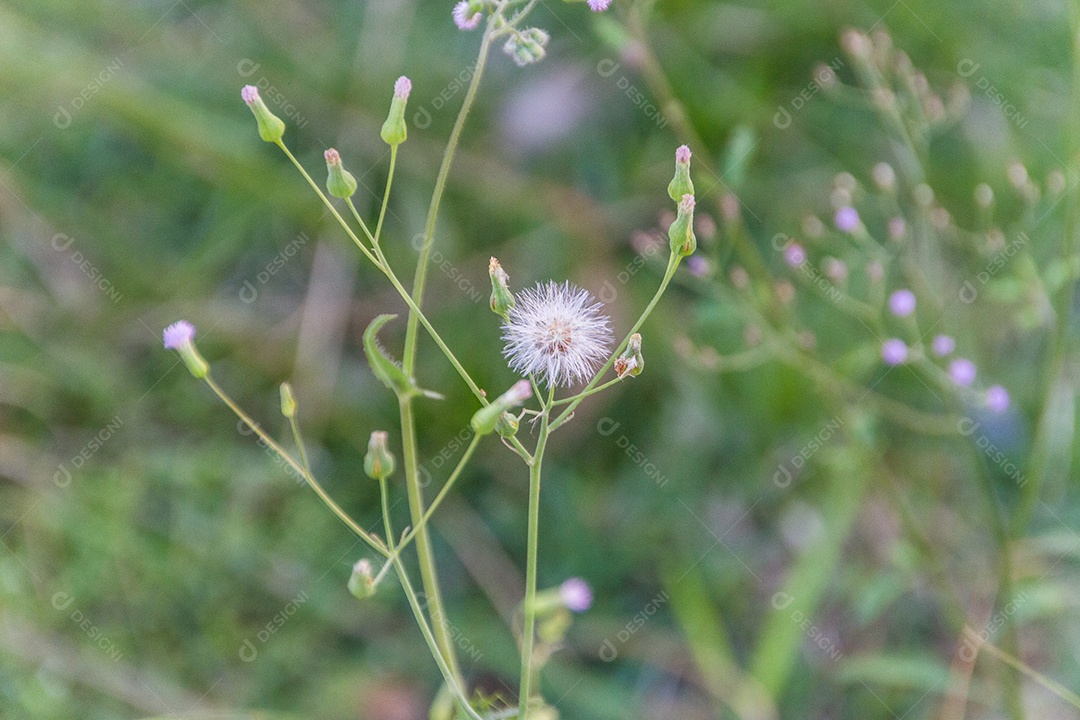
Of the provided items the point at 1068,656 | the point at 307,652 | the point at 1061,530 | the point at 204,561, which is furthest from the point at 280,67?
the point at 1068,656

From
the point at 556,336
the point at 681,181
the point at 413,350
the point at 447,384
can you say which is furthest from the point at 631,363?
the point at 447,384

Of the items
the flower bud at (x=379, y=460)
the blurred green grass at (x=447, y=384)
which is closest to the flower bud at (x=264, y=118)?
the flower bud at (x=379, y=460)

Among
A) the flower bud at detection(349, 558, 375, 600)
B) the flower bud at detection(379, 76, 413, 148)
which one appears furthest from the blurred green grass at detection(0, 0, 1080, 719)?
the flower bud at detection(349, 558, 375, 600)

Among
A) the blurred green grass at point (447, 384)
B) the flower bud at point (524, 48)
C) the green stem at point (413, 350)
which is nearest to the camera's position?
the green stem at point (413, 350)

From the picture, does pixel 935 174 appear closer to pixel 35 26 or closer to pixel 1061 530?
pixel 1061 530

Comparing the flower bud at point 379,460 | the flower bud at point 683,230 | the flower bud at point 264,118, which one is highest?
the flower bud at point 264,118

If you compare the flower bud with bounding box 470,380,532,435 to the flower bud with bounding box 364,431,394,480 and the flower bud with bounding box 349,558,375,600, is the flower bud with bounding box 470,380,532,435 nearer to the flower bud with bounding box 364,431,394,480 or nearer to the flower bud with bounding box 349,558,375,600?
the flower bud with bounding box 364,431,394,480

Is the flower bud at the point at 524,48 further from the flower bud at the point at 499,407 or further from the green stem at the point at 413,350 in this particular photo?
the flower bud at the point at 499,407
